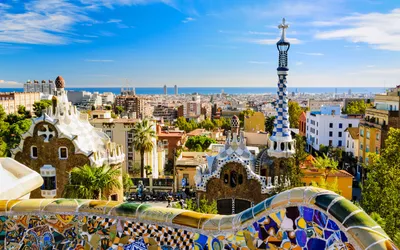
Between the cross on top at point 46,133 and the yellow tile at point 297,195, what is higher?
the yellow tile at point 297,195

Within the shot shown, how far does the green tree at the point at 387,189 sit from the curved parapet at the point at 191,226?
10926 millimetres

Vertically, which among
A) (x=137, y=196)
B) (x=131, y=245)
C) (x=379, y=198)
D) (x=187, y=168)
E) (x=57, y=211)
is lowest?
(x=137, y=196)

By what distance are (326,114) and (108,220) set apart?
4852 cm

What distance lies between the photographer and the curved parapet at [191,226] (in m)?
3.27

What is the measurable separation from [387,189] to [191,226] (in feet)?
39.1

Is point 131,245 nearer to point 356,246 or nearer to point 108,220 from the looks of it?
point 108,220

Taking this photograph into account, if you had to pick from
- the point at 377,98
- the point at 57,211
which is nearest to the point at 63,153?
the point at 57,211

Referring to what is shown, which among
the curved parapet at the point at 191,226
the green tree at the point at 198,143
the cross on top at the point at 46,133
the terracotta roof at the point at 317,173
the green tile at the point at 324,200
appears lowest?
the green tree at the point at 198,143

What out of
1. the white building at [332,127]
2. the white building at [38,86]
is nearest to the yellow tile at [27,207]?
the white building at [332,127]

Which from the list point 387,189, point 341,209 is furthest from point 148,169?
point 341,209

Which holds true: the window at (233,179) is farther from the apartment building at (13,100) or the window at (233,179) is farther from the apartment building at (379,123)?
the apartment building at (13,100)

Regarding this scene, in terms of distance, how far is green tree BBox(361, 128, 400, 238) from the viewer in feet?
44.1

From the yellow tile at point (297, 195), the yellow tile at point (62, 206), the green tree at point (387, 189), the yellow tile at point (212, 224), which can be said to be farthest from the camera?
the green tree at point (387, 189)

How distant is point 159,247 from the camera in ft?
13.3
